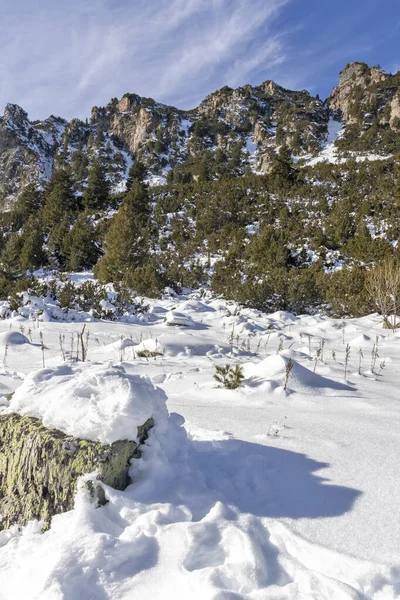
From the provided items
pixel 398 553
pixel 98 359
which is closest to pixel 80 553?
pixel 398 553

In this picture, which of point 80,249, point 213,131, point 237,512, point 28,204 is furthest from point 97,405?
point 213,131

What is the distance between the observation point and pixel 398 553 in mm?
1232

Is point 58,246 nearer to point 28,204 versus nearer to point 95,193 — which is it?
point 95,193

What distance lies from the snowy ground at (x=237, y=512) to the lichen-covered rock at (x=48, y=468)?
7 cm

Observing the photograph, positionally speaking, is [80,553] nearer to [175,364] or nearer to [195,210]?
[175,364]

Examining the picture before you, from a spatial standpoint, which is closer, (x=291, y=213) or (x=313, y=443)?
(x=313, y=443)

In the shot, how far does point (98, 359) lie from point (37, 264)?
15011 millimetres

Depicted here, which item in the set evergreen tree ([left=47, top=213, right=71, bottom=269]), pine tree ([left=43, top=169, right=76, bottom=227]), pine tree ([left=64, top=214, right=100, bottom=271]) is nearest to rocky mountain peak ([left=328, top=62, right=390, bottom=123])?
pine tree ([left=43, top=169, right=76, bottom=227])

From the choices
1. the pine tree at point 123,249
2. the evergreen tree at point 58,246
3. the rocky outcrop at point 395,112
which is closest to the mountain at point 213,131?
the rocky outcrop at point 395,112

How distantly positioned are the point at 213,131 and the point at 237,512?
168ft

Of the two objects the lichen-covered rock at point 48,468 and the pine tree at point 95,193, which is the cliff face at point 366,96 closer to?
the pine tree at point 95,193

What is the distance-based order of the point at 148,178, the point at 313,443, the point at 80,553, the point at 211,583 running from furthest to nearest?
the point at 148,178 → the point at 313,443 → the point at 80,553 → the point at 211,583

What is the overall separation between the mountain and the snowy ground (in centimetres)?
3042

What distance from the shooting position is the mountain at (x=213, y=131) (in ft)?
113
